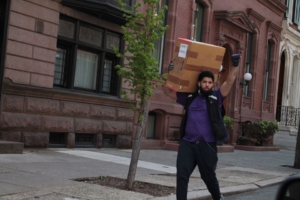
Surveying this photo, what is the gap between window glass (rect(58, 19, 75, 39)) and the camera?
14.5m

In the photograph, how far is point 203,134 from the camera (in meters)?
6.73

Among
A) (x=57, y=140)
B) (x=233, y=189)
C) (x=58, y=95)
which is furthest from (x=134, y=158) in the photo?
(x=57, y=140)

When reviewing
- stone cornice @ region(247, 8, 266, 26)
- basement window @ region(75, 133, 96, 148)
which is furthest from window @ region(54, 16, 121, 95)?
stone cornice @ region(247, 8, 266, 26)

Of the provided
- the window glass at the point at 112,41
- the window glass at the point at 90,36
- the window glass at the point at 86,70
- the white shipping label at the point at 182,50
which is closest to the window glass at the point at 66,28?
the window glass at the point at 90,36

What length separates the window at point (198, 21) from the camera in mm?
21109

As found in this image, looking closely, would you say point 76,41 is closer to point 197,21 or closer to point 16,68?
point 16,68

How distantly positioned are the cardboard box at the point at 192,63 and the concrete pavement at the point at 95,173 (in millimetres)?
2125

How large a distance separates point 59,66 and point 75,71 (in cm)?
65

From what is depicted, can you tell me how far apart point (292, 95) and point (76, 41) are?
69.5 ft

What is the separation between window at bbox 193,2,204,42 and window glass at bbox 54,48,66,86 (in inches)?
298

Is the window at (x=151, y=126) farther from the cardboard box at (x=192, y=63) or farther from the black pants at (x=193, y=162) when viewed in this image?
the black pants at (x=193, y=162)

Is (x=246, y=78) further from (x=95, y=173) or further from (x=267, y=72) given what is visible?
(x=95, y=173)

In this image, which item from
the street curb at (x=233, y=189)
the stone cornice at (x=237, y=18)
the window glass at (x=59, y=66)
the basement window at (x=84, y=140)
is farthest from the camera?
the stone cornice at (x=237, y=18)

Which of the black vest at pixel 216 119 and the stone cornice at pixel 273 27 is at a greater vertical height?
the stone cornice at pixel 273 27
